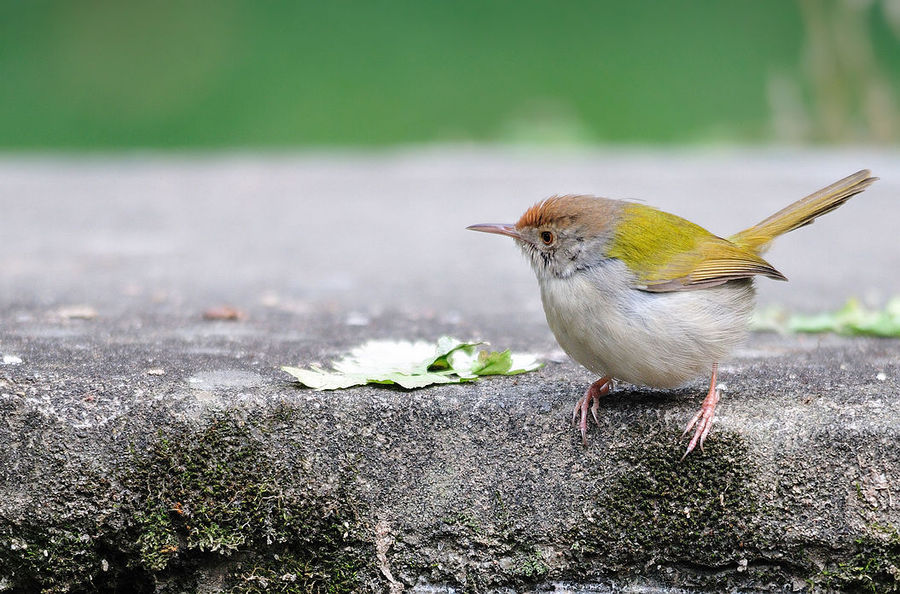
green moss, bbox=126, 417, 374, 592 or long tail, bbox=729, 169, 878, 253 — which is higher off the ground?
long tail, bbox=729, 169, 878, 253

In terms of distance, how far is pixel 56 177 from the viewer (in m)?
8.19

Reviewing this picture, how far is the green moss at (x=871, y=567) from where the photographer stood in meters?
2.74

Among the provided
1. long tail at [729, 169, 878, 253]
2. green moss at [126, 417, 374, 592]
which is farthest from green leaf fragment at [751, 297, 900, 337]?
green moss at [126, 417, 374, 592]

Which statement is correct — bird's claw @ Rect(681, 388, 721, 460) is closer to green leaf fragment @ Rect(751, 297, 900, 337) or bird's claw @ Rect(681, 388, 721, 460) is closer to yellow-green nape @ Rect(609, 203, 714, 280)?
yellow-green nape @ Rect(609, 203, 714, 280)

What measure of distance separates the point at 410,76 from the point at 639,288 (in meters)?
9.55

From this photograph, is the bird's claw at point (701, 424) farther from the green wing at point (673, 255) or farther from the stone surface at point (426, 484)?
the green wing at point (673, 255)

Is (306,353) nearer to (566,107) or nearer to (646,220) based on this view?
(646,220)

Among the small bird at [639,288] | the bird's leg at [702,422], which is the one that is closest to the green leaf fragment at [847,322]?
the small bird at [639,288]

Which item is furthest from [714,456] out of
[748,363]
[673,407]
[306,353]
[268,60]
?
[268,60]

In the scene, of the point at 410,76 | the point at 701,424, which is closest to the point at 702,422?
the point at 701,424

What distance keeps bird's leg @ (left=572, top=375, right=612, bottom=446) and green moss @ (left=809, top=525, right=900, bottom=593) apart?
71cm

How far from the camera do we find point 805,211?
3.46 meters

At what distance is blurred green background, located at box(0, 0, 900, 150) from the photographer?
1170cm

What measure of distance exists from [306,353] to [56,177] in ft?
18.0
